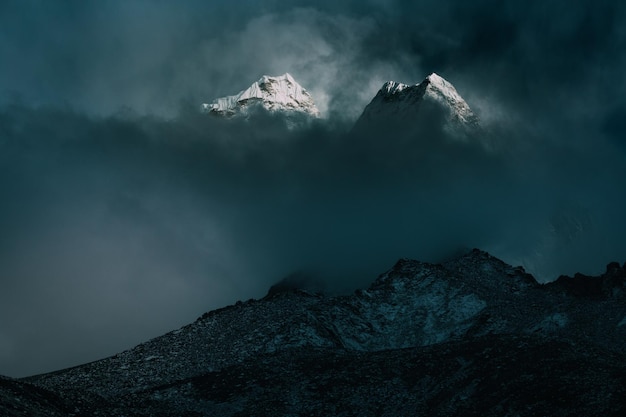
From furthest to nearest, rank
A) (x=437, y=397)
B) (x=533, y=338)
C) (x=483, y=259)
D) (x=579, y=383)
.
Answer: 1. (x=483, y=259)
2. (x=533, y=338)
3. (x=437, y=397)
4. (x=579, y=383)

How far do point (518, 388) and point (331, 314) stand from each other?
1726 inches

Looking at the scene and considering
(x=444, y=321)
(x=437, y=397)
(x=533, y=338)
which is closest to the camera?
(x=437, y=397)

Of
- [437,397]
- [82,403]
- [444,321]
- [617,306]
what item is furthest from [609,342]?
[82,403]

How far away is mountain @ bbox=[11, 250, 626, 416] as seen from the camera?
241 ft

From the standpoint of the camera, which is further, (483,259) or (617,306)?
(483,259)

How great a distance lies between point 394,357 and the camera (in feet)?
294

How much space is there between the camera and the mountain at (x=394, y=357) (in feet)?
241

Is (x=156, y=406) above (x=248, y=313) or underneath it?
underneath

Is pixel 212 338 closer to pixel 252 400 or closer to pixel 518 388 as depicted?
pixel 252 400

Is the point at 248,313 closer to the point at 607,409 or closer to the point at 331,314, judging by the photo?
the point at 331,314

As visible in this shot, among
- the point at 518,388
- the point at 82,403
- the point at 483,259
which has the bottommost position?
the point at 82,403

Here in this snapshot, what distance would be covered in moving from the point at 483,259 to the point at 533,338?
173ft

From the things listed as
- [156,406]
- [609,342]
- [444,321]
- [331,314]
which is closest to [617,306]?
[609,342]

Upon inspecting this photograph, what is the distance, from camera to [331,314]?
114000mm
